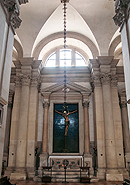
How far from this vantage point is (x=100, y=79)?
1492 cm

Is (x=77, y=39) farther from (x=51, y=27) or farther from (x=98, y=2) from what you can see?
(x=98, y=2)

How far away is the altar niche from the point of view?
1493cm

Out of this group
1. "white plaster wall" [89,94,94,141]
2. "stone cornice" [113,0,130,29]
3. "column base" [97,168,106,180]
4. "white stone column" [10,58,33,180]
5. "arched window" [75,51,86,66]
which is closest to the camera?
"stone cornice" [113,0,130,29]

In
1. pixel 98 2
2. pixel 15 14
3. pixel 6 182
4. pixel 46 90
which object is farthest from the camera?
pixel 46 90

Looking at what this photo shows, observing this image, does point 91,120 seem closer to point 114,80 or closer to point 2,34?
point 114,80

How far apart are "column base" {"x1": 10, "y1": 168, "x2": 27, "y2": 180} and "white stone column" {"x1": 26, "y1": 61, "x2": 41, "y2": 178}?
439 mm

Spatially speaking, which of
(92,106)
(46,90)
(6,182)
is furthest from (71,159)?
(6,182)

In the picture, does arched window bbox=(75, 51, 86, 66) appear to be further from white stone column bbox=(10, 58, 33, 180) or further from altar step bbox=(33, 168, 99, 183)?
altar step bbox=(33, 168, 99, 183)

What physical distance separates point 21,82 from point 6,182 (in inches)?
362

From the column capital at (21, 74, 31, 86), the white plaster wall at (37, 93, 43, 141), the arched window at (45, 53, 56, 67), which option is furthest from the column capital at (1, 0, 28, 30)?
the arched window at (45, 53, 56, 67)

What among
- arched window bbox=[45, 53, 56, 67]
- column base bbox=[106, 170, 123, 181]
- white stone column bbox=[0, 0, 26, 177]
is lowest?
column base bbox=[106, 170, 123, 181]

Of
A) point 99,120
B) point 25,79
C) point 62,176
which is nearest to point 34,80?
point 25,79

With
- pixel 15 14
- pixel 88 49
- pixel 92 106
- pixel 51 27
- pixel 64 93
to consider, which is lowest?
pixel 92 106

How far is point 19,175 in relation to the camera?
1263cm
